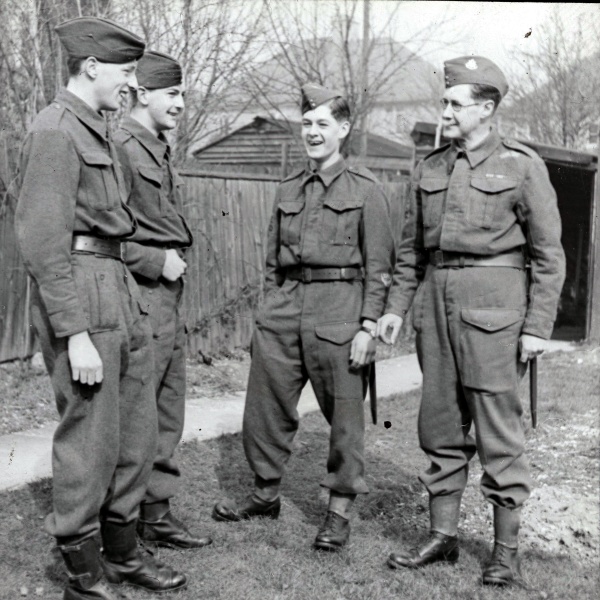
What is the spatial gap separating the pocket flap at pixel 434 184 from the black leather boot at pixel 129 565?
2.08m

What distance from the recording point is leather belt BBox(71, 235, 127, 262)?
3.00 metres

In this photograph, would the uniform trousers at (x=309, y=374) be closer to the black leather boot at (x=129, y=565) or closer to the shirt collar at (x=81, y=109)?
the black leather boot at (x=129, y=565)

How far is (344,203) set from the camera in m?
4.02

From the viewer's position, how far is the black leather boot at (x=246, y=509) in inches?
171

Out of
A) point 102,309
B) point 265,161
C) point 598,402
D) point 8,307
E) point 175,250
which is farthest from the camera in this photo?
point 265,161

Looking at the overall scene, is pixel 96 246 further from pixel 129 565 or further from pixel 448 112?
pixel 448 112

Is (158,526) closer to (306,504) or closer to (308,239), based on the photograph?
(306,504)

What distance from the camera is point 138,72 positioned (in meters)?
3.93

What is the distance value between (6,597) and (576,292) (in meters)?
10.2

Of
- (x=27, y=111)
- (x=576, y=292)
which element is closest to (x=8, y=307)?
(x=27, y=111)

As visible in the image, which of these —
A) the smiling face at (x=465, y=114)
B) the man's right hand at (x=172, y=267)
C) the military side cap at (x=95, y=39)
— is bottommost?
the man's right hand at (x=172, y=267)

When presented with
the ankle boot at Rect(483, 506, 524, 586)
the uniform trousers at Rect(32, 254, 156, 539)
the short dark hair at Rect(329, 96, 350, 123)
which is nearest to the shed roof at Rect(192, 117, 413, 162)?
the short dark hair at Rect(329, 96, 350, 123)

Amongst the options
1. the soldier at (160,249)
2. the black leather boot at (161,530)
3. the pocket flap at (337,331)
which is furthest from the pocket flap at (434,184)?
the black leather boot at (161,530)

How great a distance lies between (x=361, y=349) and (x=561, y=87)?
15.6 metres
